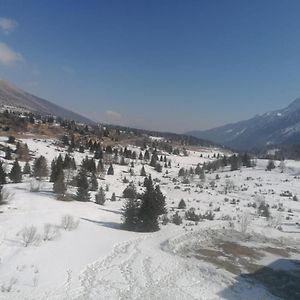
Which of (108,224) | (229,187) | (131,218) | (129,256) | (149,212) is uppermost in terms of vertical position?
(229,187)

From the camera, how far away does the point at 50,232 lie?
92.1ft

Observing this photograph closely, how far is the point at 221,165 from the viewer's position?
14062 centimetres

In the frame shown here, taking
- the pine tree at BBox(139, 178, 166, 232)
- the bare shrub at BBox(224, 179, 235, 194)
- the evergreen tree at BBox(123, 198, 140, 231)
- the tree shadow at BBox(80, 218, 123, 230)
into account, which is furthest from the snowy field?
the bare shrub at BBox(224, 179, 235, 194)

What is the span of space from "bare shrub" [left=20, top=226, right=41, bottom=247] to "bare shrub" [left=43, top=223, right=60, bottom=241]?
524 mm

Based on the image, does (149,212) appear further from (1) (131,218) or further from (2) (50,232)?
(2) (50,232)

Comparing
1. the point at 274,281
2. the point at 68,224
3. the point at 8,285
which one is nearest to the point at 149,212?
the point at 68,224

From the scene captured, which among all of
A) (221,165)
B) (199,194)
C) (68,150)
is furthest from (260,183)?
(68,150)

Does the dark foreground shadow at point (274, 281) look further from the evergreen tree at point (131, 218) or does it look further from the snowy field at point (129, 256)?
the evergreen tree at point (131, 218)

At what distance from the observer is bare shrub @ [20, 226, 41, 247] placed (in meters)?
24.7

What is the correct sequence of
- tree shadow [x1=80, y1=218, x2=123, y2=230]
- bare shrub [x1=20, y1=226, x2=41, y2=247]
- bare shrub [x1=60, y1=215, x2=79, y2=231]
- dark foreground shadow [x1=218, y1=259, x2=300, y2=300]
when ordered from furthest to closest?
1. tree shadow [x1=80, y1=218, x2=123, y2=230]
2. bare shrub [x1=60, y1=215, x2=79, y2=231]
3. bare shrub [x1=20, y1=226, x2=41, y2=247]
4. dark foreground shadow [x1=218, y1=259, x2=300, y2=300]

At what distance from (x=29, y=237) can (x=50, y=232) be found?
3032mm

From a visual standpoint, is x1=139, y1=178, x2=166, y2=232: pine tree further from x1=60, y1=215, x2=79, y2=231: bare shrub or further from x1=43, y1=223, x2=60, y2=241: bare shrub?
x1=43, y1=223, x2=60, y2=241: bare shrub

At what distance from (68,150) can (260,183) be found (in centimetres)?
6249

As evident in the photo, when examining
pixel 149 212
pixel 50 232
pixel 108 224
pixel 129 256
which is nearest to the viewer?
pixel 129 256
